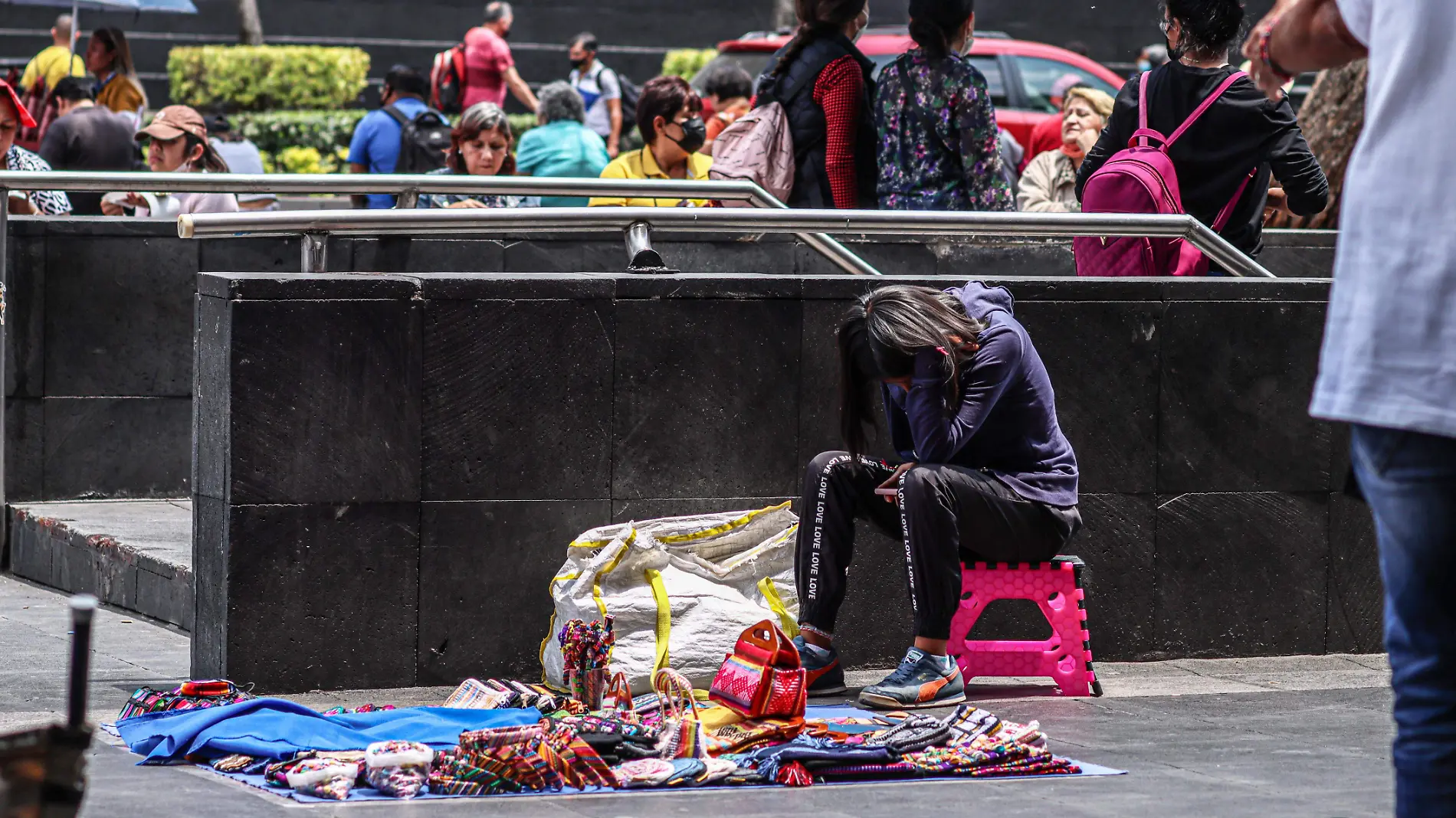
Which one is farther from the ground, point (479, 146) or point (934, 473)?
point (479, 146)

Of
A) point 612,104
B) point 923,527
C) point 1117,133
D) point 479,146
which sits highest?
point 612,104

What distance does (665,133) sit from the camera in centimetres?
937

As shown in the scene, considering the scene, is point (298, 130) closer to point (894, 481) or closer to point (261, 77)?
point (261, 77)

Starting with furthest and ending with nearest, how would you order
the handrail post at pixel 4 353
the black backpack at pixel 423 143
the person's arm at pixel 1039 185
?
the black backpack at pixel 423 143, the person's arm at pixel 1039 185, the handrail post at pixel 4 353

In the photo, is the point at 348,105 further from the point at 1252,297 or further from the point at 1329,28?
the point at 1329,28

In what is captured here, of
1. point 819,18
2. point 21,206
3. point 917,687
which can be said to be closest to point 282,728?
point 917,687

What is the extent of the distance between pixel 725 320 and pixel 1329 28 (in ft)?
10.1

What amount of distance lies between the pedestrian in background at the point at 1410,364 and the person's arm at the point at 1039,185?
24.1 feet

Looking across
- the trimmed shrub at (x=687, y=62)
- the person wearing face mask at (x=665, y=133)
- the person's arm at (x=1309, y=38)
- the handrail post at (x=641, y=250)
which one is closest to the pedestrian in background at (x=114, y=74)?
the person wearing face mask at (x=665, y=133)

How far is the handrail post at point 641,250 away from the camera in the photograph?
20.9ft

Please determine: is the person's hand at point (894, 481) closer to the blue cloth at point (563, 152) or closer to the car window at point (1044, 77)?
the blue cloth at point (563, 152)

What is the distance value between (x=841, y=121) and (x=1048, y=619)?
2863 millimetres

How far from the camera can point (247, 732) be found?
16.5 feet

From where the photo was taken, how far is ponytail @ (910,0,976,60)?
8125mm
